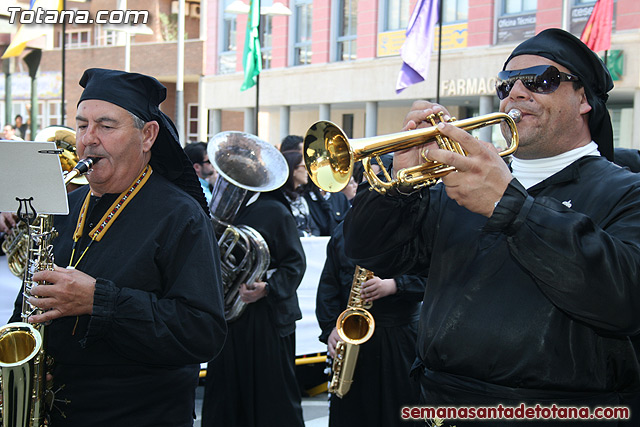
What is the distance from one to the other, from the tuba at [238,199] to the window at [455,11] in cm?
1535

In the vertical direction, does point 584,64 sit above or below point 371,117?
above

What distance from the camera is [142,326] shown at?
2.75 meters

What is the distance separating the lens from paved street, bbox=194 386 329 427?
6.06 m

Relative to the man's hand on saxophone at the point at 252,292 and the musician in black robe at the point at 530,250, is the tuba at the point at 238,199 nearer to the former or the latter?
the man's hand on saxophone at the point at 252,292

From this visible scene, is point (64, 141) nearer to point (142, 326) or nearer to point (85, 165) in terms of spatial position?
point (85, 165)

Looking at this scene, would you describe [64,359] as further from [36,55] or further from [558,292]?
[36,55]

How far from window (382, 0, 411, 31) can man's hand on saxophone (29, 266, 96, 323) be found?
18994 mm

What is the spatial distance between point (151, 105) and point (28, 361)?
1163 mm

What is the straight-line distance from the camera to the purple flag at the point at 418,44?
12.0 m

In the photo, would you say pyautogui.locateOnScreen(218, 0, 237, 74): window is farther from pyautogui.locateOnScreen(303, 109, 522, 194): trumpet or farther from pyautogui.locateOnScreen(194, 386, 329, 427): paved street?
pyautogui.locateOnScreen(303, 109, 522, 194): trumpet

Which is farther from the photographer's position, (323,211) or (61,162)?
(323,211)

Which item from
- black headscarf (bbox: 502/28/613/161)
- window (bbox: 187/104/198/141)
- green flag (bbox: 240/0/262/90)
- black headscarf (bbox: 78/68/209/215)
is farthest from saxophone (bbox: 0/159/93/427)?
window (bbox: 187/104/198/141)
